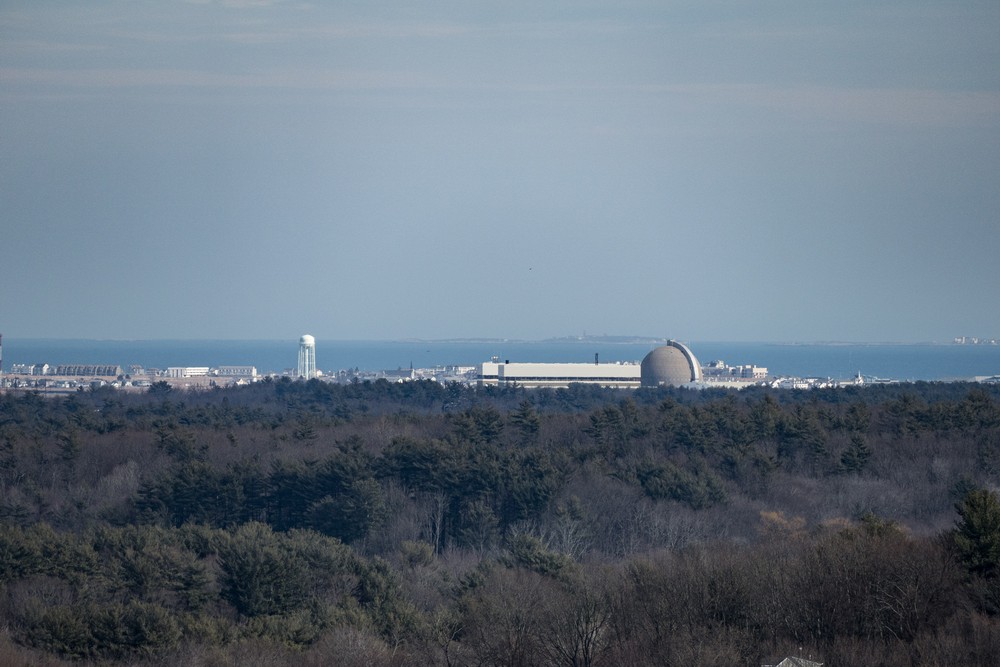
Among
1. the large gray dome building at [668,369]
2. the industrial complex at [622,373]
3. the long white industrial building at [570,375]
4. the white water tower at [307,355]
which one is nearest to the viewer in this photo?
the large gray dome building at [668,369]

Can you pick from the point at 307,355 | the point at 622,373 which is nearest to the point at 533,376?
the point at 622,373

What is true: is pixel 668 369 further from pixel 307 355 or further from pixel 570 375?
pixel 307 355

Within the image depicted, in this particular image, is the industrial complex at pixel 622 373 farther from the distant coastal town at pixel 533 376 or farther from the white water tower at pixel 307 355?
the white water tower at pixel 307 355

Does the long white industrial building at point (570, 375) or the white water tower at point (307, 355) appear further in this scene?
the white water tower at point (307, 355)

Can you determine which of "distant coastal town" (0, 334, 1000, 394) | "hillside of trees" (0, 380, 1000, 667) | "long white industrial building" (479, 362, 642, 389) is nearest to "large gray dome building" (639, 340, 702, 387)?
"distant coastal town" (0, 334, 1000, 394)

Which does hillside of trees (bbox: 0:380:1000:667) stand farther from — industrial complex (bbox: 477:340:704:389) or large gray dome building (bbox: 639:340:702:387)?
industrial complex (bbox: 477:340:704:389)

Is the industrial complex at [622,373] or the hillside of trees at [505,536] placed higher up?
the industrial complex at [622,373]

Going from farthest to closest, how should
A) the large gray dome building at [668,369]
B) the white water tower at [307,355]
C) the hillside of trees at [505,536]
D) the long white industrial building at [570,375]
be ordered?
the white water tower at [307,355] → the long white industrial building at [570,375] → the large gray dome building at [668,369] → the hillside of trees at [505,536]

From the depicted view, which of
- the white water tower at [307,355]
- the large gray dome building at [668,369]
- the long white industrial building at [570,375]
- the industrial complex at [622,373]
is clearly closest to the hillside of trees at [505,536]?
the large gray dome building at [668,369]
